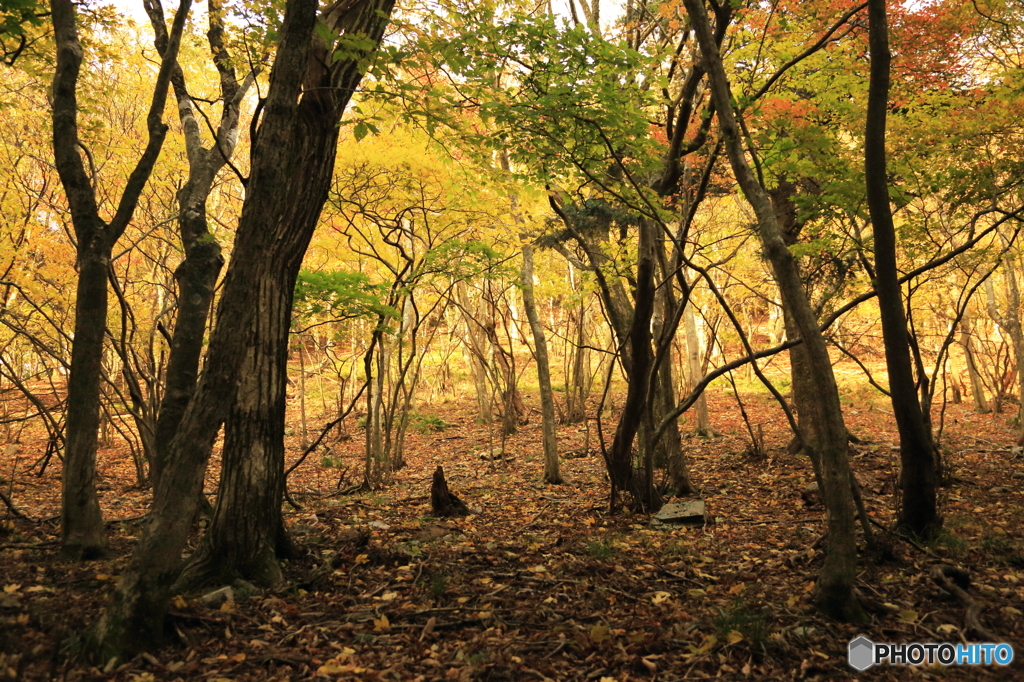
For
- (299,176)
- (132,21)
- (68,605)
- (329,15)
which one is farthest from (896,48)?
(68,605)

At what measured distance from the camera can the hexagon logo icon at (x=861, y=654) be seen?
302 centimetres

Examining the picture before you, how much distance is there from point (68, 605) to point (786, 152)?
21.7 feet

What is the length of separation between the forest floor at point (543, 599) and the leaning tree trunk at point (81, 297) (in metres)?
0.33

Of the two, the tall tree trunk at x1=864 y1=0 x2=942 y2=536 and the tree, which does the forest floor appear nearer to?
the tall tree trunk at x1=864 y1=0 x2=942 y2=536

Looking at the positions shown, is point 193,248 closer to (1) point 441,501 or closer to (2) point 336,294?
(2) point 336,294

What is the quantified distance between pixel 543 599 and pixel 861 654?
1.83 metres

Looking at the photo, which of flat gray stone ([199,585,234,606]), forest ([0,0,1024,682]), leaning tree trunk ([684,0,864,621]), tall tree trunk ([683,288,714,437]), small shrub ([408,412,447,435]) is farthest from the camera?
small shrub ([408,412,447,435])

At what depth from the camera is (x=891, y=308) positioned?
166 inches

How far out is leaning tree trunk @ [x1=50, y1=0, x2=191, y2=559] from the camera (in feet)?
14.0

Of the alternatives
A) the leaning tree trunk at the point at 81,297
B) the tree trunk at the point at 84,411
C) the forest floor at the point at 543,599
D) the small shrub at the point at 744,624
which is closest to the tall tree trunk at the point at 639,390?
the forest floor at the point at 543,599

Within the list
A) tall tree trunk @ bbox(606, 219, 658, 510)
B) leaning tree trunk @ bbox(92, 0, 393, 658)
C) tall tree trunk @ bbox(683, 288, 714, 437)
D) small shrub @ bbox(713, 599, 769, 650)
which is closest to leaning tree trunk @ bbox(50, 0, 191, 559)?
leaning tree trunk @ bbox(92, 0, 393, 658)

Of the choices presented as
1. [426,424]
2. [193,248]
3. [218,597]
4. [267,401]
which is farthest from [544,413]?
[426,424]

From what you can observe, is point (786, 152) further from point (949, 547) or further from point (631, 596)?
point (631, 596)

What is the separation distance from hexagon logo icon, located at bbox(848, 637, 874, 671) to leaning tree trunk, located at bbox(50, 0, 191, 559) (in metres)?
4.98
